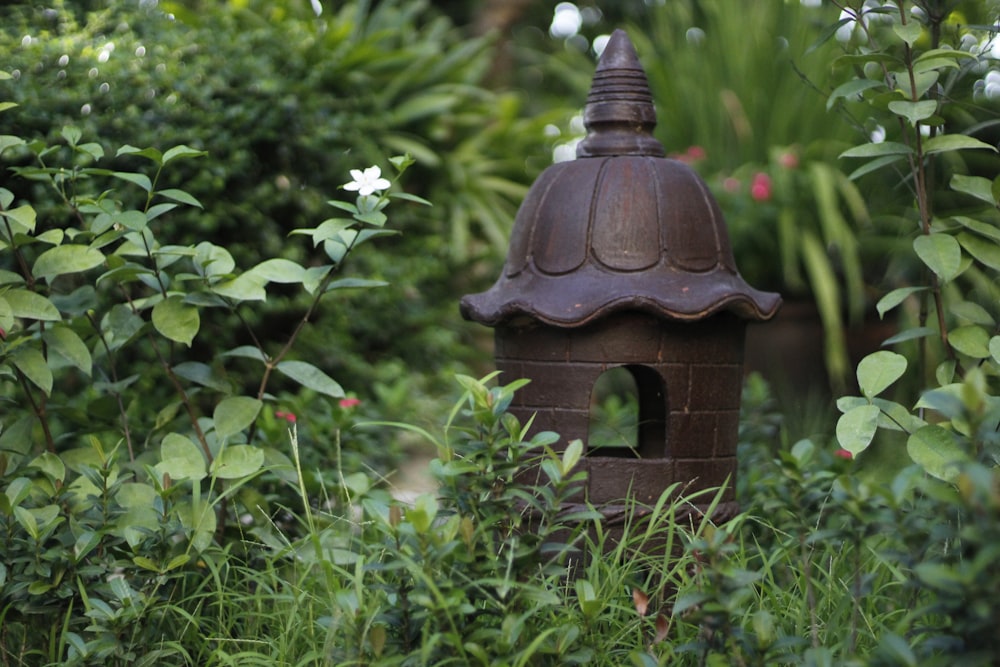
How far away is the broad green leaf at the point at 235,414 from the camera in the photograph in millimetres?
2152

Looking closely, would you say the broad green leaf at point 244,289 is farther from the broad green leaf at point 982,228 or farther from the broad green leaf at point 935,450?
the broad green leaf at point 982,228

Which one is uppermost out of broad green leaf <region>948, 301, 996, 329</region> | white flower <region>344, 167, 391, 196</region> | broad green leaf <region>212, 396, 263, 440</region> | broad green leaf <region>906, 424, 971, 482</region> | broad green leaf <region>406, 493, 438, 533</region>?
white flower <region>344, 167, 391, 196</region>

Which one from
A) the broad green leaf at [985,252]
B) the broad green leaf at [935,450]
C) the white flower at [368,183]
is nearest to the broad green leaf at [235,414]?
the white flower at [368,183]

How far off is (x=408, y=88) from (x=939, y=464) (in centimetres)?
421

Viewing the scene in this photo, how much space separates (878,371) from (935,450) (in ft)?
0.58

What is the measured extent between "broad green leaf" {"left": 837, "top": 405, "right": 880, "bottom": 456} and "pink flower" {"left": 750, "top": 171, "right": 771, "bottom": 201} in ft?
11.4

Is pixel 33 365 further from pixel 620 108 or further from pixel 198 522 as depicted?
pixel 620 108

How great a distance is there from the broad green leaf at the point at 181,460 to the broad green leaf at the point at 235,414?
80 millimetres

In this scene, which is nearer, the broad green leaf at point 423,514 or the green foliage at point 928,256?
the broad green leaf at point 423,514

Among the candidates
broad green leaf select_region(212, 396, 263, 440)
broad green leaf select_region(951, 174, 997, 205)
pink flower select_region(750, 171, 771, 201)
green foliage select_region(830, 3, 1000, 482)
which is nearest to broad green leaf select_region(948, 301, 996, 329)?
green foliage select_region(830, 3, 1000, 482)

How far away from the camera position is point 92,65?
3.42m

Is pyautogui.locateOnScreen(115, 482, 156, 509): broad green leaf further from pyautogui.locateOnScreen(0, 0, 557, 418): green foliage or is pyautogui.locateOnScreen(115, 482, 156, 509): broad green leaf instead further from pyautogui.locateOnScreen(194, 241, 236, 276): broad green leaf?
pyautogui.locateOnScreen(0, 0, 557, 418): green foliage

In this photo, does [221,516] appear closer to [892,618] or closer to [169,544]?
[169,544]

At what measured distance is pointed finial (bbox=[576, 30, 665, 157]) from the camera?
2443 millimetres
